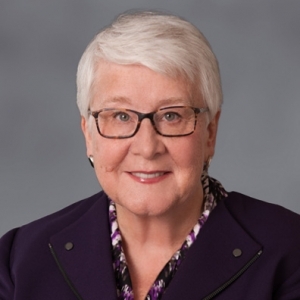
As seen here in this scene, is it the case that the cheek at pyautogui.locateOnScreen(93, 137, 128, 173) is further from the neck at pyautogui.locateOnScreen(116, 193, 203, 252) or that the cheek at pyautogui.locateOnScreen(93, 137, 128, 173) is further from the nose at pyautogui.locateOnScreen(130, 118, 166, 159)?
the neck at pyautogui.locateOnScreen(116, 193, 203, 252)

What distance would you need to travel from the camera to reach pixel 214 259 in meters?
3.92

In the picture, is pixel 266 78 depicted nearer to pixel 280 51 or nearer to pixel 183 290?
pixel 280 51

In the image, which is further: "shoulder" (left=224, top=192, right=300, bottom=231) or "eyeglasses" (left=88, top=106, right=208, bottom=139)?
"shoulder" (left=224, top=192, right=300, bottom=231)

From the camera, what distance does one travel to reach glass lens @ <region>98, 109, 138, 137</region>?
374 cm

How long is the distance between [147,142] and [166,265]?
0.48 m

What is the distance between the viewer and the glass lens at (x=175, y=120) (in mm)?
3732

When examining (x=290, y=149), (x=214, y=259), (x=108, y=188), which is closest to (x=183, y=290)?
(x=214, y=259)

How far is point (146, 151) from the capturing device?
3711 millimetres

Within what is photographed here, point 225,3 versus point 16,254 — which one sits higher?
point 225,3

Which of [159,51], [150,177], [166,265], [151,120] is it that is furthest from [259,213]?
[159,51]

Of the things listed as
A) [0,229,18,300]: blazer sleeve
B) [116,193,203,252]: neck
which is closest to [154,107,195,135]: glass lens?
[116,193,203,252]: neck

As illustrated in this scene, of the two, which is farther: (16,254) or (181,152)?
(16,254)

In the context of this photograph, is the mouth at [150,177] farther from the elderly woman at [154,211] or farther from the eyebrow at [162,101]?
the eyebrow at [162,101]

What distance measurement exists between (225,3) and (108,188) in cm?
190
